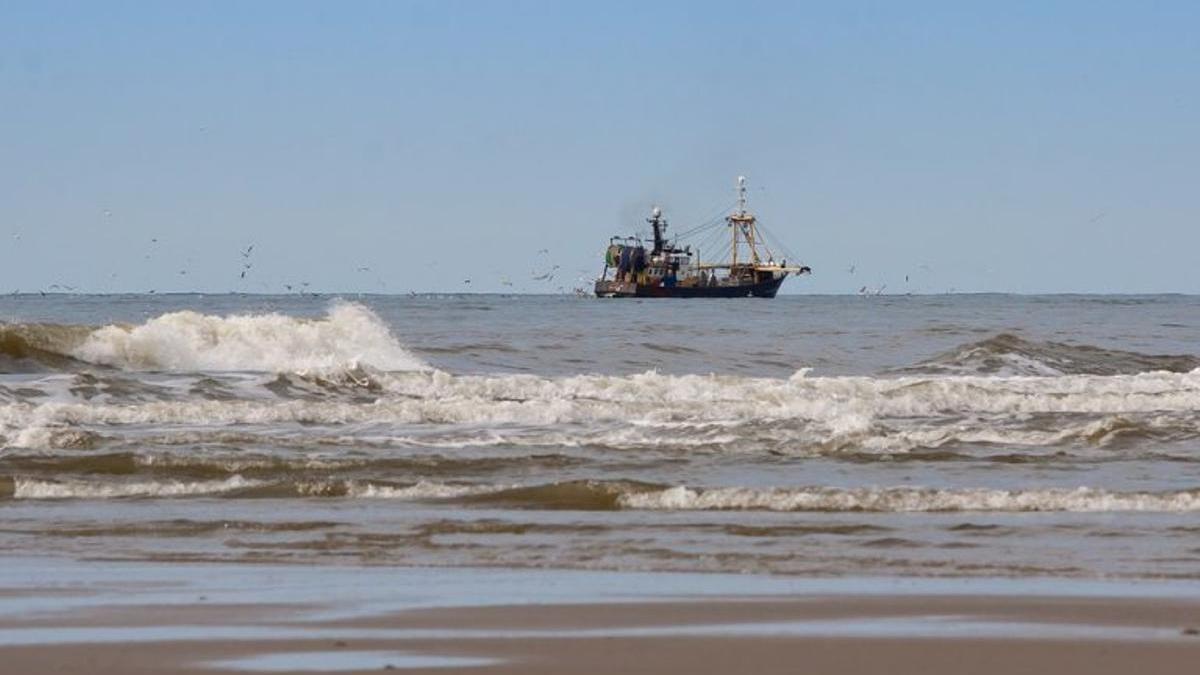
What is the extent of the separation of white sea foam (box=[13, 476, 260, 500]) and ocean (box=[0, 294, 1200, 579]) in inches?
1.2

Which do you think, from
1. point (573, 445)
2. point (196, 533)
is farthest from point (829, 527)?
point (573, 445)

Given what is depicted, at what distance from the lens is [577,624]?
6.77 metres

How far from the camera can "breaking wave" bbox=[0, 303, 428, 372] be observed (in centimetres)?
2664

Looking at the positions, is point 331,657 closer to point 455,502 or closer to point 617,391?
point 455,502

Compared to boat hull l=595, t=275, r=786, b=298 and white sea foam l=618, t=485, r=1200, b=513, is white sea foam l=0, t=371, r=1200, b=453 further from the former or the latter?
boat hull l=595, t=275, r=786, b=298

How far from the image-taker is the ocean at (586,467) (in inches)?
358

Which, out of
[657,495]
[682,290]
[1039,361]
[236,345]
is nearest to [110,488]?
[657,495]

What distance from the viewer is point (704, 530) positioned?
384 inches

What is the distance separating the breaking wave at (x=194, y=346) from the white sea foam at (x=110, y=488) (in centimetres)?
1331

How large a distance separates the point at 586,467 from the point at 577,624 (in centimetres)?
651

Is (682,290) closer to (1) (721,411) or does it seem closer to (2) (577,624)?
(1) (721,411)

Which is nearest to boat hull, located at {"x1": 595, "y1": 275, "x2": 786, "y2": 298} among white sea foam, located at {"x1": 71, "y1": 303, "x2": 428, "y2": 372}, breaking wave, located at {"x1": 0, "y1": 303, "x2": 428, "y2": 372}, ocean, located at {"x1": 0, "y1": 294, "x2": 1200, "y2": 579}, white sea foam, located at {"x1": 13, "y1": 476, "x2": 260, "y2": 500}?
white sea foam, located at {"x1": 71, "y1": 303, "x2": 428, "y2": 372}

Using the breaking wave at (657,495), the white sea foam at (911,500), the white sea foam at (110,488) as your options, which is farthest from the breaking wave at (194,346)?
the white sea foam at (911,500)

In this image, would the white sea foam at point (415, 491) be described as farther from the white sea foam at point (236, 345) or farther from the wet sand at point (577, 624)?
the white sea foam at point (236, 345)
